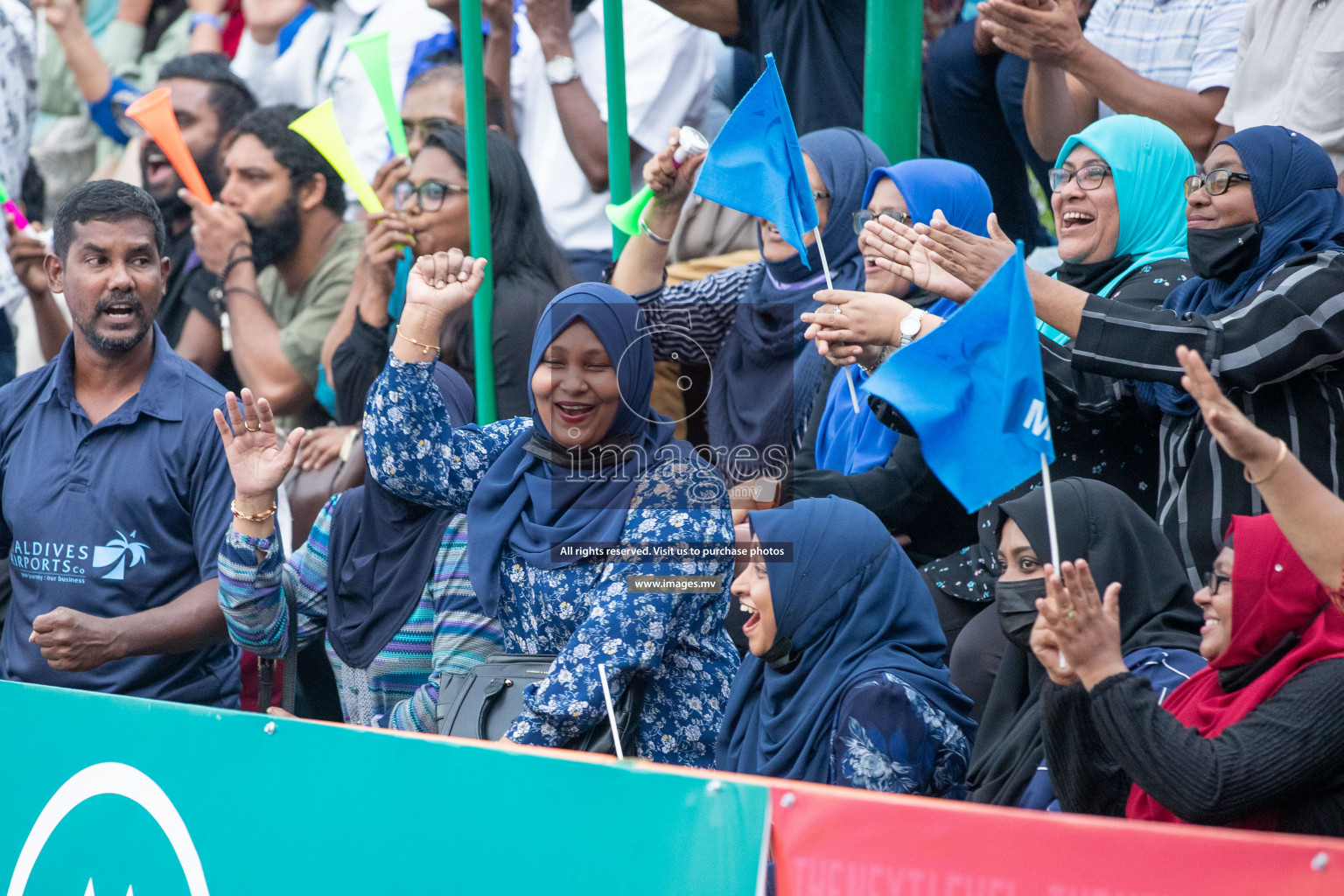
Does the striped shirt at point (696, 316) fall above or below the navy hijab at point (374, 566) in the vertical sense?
above

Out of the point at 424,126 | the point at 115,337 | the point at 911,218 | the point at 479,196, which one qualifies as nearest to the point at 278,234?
the point at 424,126

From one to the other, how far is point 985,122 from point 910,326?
6.88 ft

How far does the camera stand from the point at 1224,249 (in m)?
2.99

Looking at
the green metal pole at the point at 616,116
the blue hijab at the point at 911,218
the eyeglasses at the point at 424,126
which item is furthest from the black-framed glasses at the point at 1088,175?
the eyeglasses at the point at 424,126

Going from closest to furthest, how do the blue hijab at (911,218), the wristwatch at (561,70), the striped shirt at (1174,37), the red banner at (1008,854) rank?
the red banner at (1008,854), the blue hijab at (911,218), the striped shirt at (1174,37), the wristwatch at (561,70)

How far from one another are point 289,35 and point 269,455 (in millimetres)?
3628

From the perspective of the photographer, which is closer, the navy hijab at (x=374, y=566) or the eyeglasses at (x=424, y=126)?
the navy hijab at (x=374, y=566)

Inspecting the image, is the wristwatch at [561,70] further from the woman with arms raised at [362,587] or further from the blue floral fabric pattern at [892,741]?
the blue floral fabric pattern at [892,741]

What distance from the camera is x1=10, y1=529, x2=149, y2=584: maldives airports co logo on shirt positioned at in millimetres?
3455

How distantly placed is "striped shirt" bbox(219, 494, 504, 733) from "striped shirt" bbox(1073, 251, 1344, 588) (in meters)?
1.43

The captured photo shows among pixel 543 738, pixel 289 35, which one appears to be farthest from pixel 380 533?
pixel 289 35

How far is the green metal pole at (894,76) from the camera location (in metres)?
4.18

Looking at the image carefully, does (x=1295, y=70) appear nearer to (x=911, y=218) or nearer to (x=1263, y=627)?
(x=911, y=218)

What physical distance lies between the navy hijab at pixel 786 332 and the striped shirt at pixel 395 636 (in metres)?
0.68
